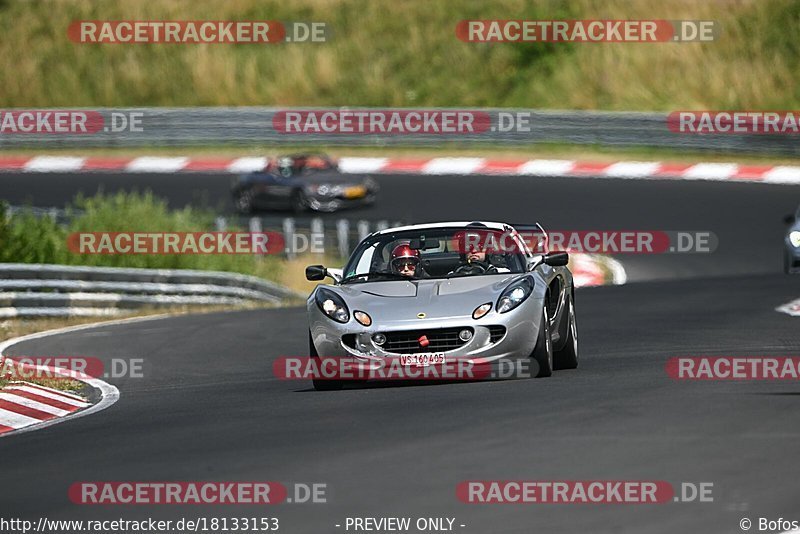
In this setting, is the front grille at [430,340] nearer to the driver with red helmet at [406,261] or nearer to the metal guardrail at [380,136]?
the driver with red helmet at [406,261]

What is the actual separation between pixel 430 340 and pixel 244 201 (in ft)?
70.7

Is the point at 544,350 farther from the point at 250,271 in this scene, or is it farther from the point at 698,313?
the point at 250,271

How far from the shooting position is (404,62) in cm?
4334

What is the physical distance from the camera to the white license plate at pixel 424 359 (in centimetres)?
1132

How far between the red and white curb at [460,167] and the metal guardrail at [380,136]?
78 centimetres

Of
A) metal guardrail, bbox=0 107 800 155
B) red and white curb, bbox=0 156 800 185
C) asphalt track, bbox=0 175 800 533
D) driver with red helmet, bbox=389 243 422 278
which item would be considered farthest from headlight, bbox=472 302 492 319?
metal guardrail, bbox=0 107 800 155

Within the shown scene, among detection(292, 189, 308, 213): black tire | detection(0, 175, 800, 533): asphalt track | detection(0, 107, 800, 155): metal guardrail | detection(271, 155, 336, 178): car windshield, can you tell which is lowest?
detection(0, 175, 800, 533): asphalt track

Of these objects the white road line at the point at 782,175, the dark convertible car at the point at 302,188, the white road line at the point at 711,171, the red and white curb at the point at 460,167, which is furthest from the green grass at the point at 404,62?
the dark convertible car at the point at 302,188

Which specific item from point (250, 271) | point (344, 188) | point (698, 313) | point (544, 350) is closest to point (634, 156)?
point (344, 188)

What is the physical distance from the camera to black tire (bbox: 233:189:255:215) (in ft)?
106

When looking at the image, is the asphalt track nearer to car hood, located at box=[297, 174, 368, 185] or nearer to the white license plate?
the white license plate

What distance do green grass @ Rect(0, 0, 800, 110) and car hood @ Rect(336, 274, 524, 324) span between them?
28.1m

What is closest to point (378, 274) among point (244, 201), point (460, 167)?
point (244, 201)

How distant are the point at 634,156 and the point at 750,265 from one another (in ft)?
28.7
